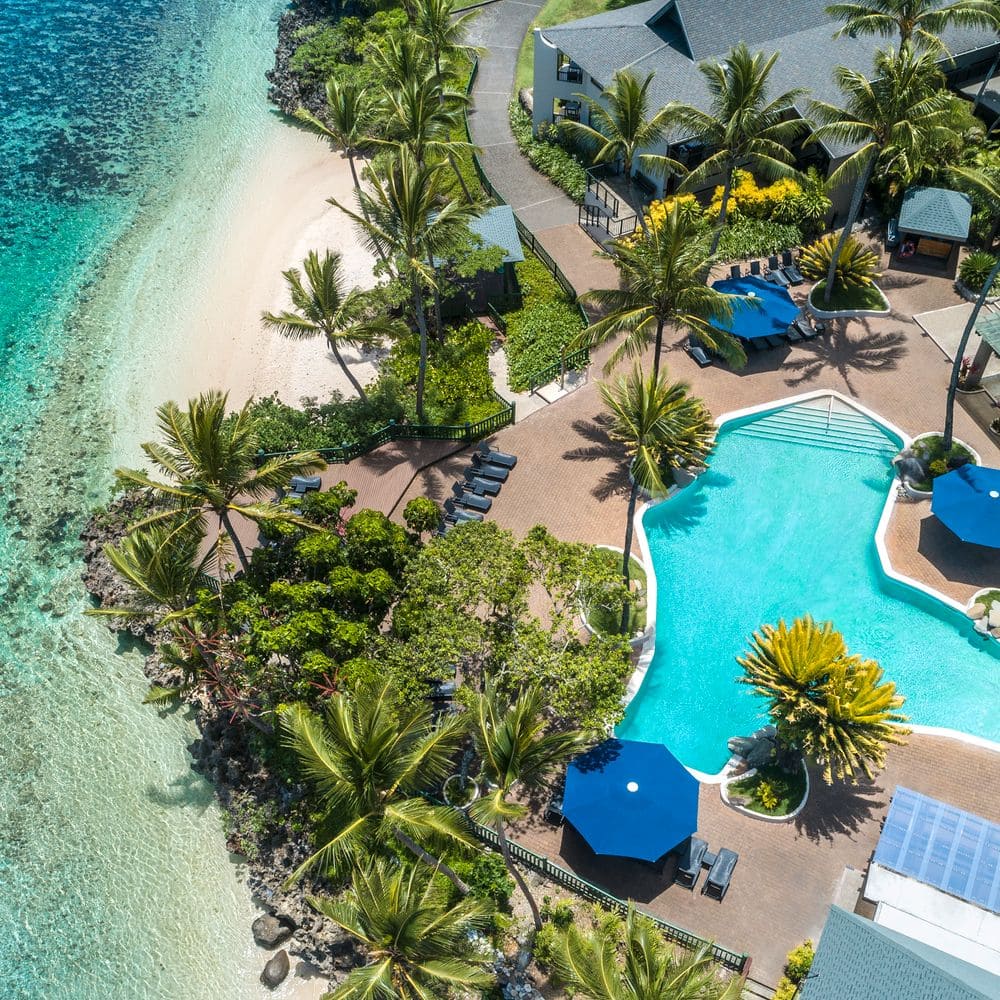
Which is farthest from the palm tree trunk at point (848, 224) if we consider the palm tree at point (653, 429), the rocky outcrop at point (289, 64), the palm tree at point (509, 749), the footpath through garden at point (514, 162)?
the rocky outcrop at point (289, 64)

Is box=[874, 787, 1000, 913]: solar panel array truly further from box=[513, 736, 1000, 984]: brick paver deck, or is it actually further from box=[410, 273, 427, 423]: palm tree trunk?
box=[410, 273, 427, 423]: palm tree trunk

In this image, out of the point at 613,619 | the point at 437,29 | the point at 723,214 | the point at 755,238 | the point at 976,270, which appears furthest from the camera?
the point at 755,238

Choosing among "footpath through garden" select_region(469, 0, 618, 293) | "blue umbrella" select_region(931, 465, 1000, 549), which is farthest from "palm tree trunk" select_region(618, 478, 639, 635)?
"footpath through garden" select_region(469, 0, 618, 293)

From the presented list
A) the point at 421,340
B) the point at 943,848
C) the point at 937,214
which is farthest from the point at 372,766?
the point at 937,214

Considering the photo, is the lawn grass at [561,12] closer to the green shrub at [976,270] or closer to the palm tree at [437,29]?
the palm tree at [437,29]

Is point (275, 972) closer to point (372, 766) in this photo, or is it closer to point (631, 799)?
point (372, 766)
